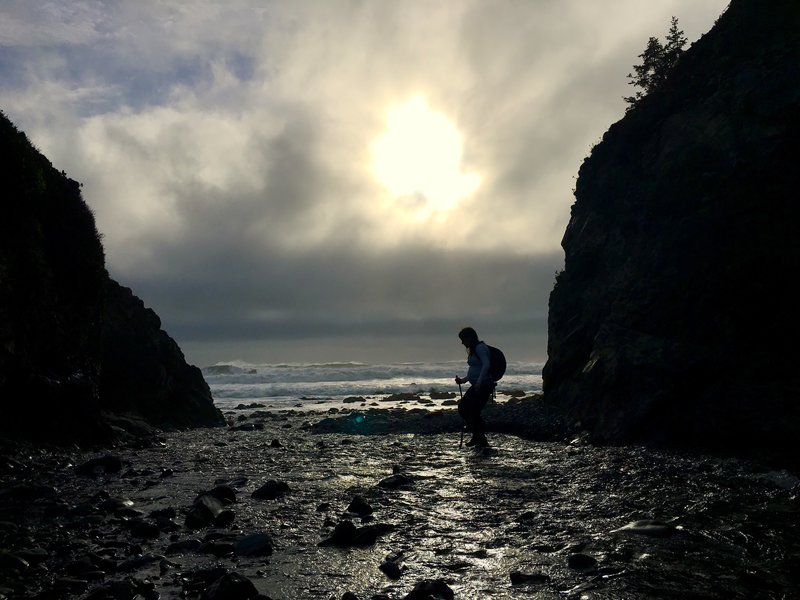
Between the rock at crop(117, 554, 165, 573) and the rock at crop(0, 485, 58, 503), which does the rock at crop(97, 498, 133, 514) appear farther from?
the rock at crop(117, 554, 165, 573)

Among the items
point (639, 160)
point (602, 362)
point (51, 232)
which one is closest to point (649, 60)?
point (639, 160)

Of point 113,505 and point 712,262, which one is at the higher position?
point 712,262

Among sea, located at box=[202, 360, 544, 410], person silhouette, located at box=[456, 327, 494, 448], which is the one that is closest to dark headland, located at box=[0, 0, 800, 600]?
person silhouette, located at box=[456, 327, 494, 448]

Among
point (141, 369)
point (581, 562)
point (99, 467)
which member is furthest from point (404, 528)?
point (141, 369)

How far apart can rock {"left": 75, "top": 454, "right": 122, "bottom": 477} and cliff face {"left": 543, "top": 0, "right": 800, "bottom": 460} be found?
12369mm

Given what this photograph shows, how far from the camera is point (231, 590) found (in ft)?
16.7

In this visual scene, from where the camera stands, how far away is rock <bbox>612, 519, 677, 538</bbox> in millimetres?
6996

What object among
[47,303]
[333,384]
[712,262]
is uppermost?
[712,262]

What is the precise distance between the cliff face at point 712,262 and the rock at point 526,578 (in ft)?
29.9

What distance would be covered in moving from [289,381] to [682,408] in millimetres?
75079

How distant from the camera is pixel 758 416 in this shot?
12672 mm

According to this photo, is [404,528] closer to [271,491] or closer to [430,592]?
[430,592]

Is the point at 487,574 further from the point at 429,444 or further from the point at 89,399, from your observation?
the point at 89,399

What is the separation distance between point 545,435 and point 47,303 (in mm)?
15684
